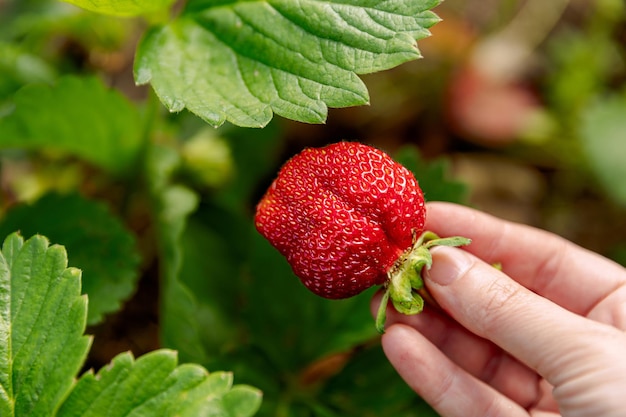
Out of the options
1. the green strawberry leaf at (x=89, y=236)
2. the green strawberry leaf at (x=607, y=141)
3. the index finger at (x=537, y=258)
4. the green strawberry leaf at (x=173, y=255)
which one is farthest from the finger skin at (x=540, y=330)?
the green strawberry leaf at (x=607, y=141)

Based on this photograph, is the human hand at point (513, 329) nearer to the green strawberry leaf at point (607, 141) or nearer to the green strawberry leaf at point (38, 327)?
the green strawberry leaf at point (38, 327)

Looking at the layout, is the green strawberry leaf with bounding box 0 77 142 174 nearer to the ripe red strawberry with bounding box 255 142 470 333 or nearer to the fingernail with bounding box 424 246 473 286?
the ripe red strawberry with bounding box 255 142 470 333

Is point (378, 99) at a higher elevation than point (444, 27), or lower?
lower

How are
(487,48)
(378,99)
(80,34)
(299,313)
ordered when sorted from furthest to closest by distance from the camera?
(487,48), (378,99), (80,34), (299,313)

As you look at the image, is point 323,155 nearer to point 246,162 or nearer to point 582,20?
point 246,162

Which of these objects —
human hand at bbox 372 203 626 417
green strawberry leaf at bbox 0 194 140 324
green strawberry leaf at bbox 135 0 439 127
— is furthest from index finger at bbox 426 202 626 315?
green strawberry leaf at bbox 0 194 140 324

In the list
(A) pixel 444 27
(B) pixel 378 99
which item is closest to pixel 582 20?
(A) pixel 444 27
